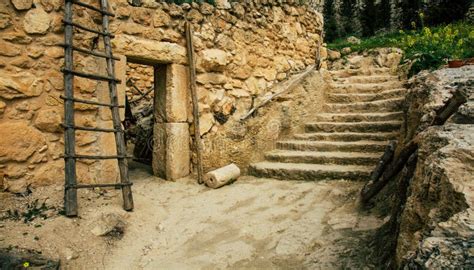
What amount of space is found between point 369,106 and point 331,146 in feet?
3.97

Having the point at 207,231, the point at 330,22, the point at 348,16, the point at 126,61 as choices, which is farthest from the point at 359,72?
the point at 348,16

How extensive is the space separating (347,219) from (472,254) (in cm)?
195

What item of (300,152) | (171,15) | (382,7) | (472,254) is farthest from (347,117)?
(382,7)

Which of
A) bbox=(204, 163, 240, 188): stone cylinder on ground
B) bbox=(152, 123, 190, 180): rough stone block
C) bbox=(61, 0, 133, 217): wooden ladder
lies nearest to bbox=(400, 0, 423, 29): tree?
bbox=(204, 163, 240, 188): stone cylinder on ground

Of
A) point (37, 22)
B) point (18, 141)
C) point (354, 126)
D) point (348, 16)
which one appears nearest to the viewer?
point (18, 141)

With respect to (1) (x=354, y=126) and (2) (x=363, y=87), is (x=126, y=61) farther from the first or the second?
(2) (x=363, y=87)

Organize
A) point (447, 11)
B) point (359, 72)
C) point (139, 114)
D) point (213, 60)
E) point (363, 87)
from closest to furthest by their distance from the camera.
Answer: point (213, 60) → point (363, 87) → point (139, 114) → point (359, 72) → point (447, 11)

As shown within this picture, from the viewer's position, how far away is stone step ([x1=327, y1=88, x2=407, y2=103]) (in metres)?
5.13

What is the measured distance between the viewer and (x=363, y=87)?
5691 millimetres

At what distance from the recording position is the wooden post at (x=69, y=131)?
2.61 meters

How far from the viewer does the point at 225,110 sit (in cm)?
438

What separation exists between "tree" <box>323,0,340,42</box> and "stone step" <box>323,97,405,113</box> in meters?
9.06

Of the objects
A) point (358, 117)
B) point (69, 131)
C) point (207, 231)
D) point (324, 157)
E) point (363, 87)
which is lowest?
point (207, 231)

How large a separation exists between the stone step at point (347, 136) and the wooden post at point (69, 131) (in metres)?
3.15
